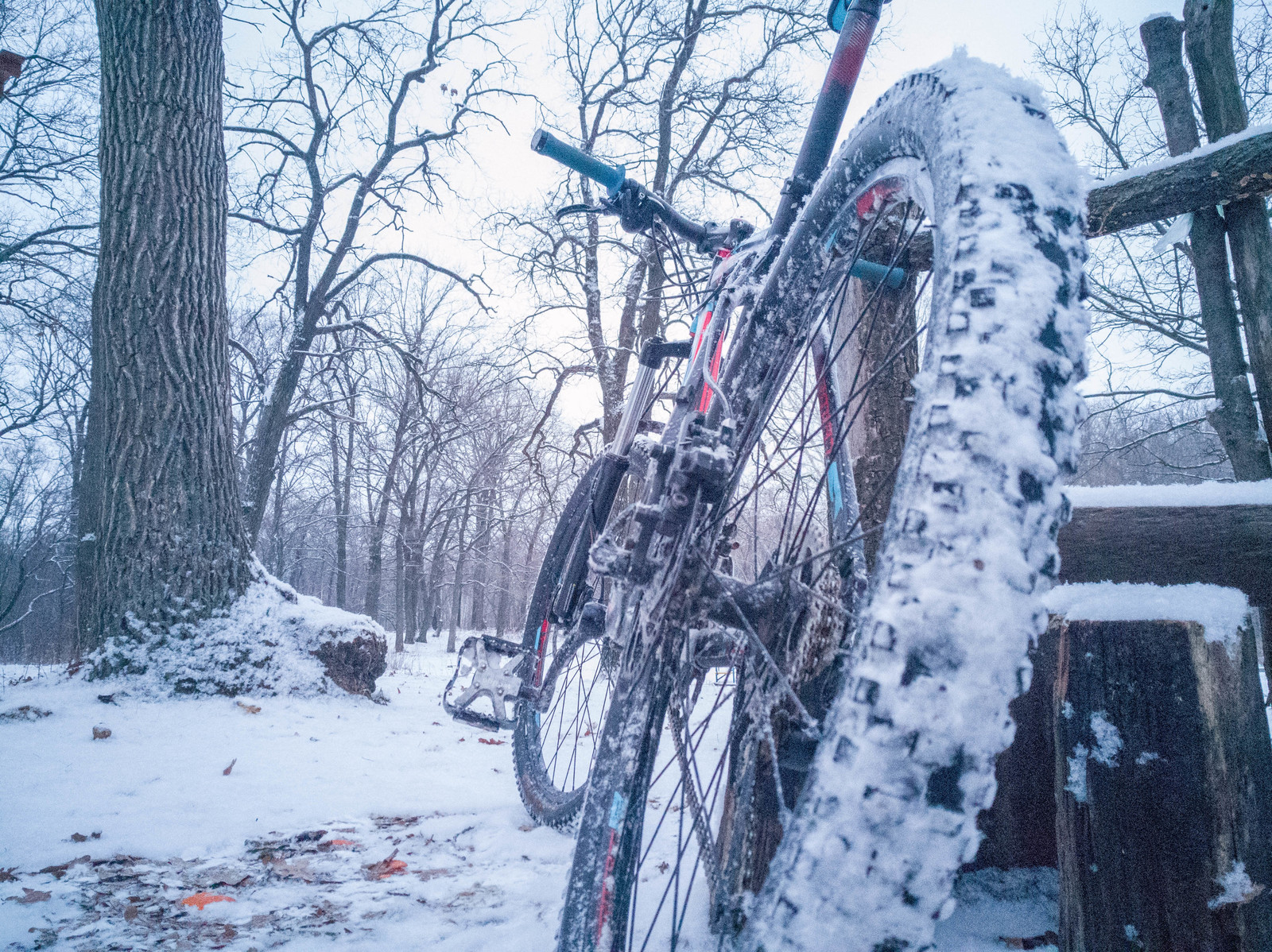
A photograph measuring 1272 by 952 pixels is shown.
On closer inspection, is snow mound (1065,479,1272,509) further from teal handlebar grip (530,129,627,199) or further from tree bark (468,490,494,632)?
tree bark (468,490,494,632)

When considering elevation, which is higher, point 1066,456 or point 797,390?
point 797,390

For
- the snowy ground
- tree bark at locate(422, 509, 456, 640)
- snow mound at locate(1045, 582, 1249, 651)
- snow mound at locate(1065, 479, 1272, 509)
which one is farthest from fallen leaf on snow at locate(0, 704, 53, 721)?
tree bark at locate(422, 509, 456, 640)

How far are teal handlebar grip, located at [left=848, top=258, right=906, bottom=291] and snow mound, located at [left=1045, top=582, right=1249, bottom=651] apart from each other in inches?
37.9

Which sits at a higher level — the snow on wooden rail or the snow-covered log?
the snow on wooden rail

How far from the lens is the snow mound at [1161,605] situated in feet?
3.26

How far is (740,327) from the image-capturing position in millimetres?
1227

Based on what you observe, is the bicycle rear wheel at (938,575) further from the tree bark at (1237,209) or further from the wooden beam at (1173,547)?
the tree bark at (1237,209)

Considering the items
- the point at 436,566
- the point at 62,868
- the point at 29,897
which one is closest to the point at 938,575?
the point at 29,897

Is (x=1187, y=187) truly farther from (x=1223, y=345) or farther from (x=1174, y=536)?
(x=1223, y=345)

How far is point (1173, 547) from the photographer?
1227mm

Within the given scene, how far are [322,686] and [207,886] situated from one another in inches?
83.1

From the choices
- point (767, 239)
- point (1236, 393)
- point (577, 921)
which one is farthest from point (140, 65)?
point (1236, 393)

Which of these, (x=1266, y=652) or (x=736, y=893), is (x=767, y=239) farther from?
(x=736, y=893)

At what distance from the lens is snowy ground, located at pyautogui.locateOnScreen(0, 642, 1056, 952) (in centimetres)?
129
